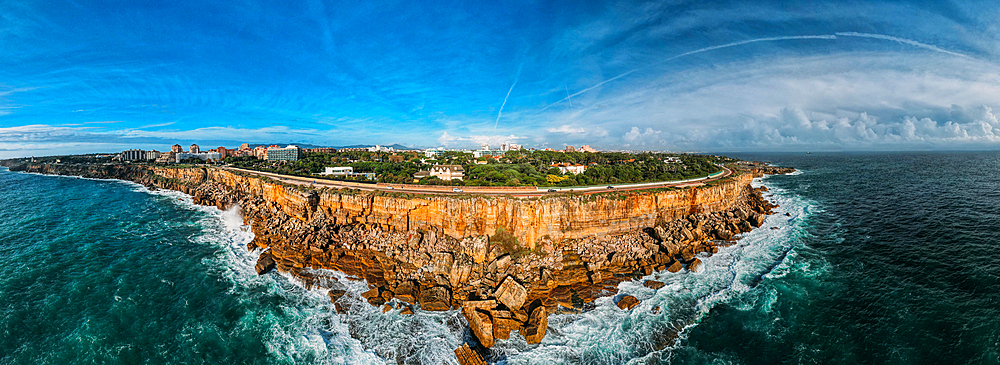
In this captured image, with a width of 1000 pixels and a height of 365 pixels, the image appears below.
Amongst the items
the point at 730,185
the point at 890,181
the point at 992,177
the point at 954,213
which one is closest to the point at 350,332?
the point at 730,185

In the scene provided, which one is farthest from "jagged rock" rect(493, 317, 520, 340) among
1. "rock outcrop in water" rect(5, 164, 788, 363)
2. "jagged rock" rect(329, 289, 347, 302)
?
"jagged rock" rect(329, 289, 347, 302)

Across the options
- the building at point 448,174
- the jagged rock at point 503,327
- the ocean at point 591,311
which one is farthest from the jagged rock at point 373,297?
the building at point 448,174

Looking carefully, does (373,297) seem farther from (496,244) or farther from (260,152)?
(260,152)

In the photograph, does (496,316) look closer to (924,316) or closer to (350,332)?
(350,332)

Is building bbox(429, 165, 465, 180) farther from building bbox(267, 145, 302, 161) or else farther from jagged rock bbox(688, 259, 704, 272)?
building bbox(267, 145, 302, 161)

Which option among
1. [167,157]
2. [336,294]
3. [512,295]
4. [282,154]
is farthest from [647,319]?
[167,157]

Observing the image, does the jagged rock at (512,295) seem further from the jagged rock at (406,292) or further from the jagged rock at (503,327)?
the jagged rock at (406,292)
